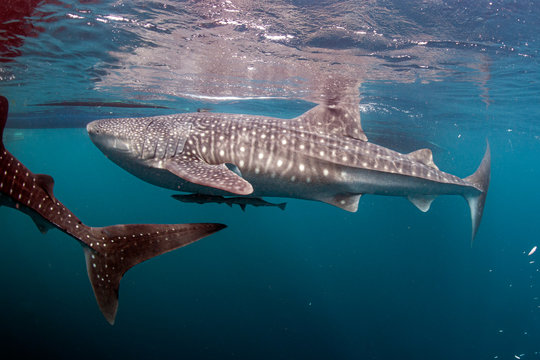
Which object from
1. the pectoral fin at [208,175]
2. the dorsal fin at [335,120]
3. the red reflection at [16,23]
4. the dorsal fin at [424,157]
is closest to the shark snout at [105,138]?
Result: the pectoral fin at [208,175]

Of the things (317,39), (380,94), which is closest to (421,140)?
(380,94)

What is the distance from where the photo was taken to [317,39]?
947 cm

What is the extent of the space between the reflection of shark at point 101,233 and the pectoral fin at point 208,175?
0.90 m

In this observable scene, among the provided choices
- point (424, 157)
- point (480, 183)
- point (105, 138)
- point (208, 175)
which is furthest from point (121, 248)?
point (480, 183)

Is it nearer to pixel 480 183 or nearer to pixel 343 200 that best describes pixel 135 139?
pixel 343 200

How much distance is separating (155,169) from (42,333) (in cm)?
1500

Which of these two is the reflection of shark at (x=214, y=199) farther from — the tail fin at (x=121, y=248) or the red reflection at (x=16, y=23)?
the red reflection at (x=16, y=23)

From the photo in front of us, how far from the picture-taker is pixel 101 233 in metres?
2.58

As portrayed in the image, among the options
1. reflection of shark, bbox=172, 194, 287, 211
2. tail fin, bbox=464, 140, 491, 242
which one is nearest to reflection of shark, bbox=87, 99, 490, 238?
reflection of shark, bbox=172, 194, 287, 211

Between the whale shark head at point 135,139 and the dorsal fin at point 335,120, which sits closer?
the whale shark head at point 135,139

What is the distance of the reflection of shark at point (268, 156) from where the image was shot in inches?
169

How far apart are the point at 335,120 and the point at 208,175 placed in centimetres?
282

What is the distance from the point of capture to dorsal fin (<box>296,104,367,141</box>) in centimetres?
529

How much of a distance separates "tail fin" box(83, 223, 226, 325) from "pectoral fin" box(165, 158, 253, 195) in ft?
2.89
